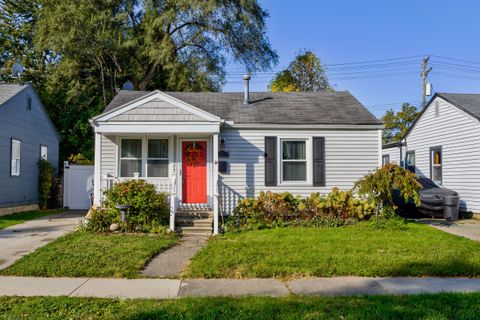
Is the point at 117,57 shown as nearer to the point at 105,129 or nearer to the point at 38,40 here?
the point at 38,40

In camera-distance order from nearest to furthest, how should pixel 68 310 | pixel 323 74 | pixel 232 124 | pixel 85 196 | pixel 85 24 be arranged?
pixel 68 310 < pixel 232 124 < pixel 85 196 < pixel 85 24 < pixel 323 74

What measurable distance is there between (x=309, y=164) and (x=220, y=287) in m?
6.96

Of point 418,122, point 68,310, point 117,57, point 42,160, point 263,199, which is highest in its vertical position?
point 117,57

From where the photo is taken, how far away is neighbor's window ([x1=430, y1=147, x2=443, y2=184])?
1513 cm

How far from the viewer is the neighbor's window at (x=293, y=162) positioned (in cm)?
1192

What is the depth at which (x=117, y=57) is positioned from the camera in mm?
22594

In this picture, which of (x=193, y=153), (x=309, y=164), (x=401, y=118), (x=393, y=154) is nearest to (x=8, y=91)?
(x=193, y=153)

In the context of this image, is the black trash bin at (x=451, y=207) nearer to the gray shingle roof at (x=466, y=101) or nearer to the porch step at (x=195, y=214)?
the gray shingle roof at (x=466, y=101)

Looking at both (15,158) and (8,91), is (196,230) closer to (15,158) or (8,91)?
(15,158)

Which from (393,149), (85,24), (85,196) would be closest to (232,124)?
(85,196)

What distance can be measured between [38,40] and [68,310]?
20.1 metres

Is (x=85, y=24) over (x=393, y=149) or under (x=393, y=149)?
over

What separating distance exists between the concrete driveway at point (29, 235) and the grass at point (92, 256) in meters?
0.33

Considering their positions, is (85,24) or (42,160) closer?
(42,160)
